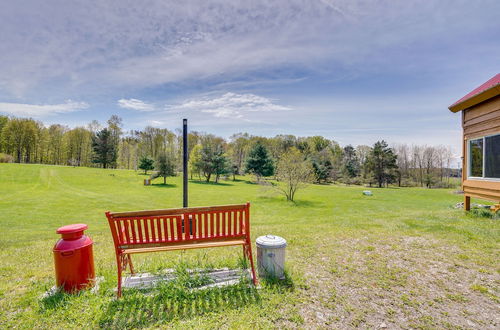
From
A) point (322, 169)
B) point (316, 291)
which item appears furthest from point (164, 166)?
point (316, 291)

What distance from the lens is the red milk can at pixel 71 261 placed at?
3494mm

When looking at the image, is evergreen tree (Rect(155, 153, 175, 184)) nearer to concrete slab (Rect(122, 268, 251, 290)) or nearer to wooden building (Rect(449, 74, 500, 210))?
wooden building (Rect(449, 74, 500, 210))

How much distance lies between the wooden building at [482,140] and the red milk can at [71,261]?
11534 millimetres

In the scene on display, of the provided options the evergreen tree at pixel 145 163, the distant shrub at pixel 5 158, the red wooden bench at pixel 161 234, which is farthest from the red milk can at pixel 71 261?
the distant shrub at pixel 5 158

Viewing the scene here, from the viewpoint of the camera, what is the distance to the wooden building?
27.1ft

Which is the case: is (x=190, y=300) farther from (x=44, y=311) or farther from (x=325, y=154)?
(x=325, y=154)

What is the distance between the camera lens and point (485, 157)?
886cm

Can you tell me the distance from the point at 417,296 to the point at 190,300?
3.21 meters

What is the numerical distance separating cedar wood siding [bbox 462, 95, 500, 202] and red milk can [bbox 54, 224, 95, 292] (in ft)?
37.8

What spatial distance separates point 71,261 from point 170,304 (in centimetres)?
158

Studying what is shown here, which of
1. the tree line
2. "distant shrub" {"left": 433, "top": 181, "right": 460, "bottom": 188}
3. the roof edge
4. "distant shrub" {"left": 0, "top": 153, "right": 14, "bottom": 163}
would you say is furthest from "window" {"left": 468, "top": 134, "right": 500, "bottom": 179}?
"distant shrub" {"left": 0, "top": 153, "right": 14, "bottom": 163}

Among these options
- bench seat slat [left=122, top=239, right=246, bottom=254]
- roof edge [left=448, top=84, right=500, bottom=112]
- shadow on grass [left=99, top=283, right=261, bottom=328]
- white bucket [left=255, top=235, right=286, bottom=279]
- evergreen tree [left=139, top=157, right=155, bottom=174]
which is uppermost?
roof edge [left=448, top=84, right=500, bottom=112]

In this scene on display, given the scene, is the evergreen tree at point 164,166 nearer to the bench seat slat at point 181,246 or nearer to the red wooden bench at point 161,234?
the red wooden bench at point 161,234

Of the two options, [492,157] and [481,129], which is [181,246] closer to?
[492,157]
